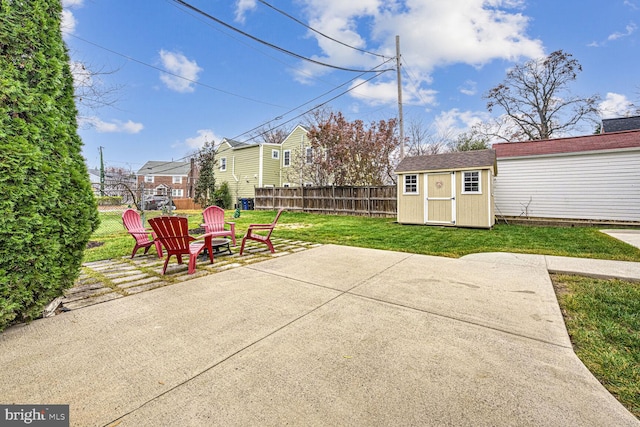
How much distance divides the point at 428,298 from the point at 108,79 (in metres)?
7.02

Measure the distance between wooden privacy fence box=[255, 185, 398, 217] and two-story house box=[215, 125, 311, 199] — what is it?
3.14m

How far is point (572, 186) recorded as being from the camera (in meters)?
10.8

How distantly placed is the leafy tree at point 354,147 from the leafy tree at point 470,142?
866cm

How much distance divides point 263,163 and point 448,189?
1581 centimetres

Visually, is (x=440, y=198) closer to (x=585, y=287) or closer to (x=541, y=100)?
(x=585, y=287)

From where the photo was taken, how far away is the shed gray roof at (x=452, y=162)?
9227 mm

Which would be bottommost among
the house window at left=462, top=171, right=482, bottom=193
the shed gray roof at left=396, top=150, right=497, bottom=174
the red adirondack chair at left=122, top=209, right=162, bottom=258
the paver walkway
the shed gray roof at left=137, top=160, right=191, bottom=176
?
the paver walkway

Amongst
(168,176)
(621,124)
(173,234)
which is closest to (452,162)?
(173,234)

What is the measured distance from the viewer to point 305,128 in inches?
804

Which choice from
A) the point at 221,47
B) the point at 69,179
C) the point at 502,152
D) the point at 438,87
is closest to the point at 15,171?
the point at 69,179

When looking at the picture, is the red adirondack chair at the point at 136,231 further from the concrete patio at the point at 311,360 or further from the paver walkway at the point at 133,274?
the concrete patio at the point at 311,360

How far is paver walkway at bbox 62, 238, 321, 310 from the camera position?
3.25 metres

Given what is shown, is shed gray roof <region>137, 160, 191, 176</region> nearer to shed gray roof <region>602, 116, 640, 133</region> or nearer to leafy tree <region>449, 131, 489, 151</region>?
leafy tree <region>449, 131, 489, 151</region>

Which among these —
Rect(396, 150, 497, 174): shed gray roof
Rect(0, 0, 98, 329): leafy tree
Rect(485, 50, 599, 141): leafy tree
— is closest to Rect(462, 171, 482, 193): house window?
Rect(396, 150, 497, 174): shed gray roof
